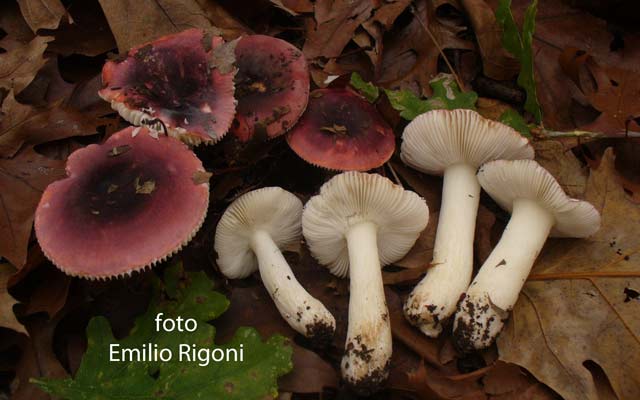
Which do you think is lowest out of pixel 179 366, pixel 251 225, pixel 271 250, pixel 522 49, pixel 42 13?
pixel 179 366

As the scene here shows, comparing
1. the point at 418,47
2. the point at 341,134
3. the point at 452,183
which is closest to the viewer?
the point at 341,134

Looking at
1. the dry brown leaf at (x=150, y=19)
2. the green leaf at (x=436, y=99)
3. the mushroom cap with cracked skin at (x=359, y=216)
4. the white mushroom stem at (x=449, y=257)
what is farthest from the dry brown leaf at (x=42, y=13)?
the white mushroom stem at (x=449, y=257)

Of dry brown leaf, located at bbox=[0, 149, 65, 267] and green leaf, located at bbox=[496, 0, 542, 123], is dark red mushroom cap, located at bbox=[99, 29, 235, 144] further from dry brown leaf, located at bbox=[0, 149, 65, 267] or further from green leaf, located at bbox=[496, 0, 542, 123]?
green leaf, located at bbox=[496, 0, 542, 123]

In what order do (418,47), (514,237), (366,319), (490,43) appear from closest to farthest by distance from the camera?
(366,319) → (514,237) → (490,43) → (418,47)

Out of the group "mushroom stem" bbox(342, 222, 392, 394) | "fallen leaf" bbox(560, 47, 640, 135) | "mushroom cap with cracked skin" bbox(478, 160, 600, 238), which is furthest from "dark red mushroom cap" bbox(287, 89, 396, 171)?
"fallen leaf" bbox(560, 47, 640, 135)

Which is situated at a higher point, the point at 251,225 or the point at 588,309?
the point at 251,225

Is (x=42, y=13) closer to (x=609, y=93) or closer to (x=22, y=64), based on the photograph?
(x=22, y=64)

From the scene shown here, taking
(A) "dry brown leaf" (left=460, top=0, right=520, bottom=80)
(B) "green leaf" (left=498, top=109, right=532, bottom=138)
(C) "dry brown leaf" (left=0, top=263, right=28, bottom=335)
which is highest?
(A) "dry brown leaf" (left=460, top=0, right=520, bottom=80)

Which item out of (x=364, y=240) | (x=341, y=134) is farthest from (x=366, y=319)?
(x=341, y=134)
